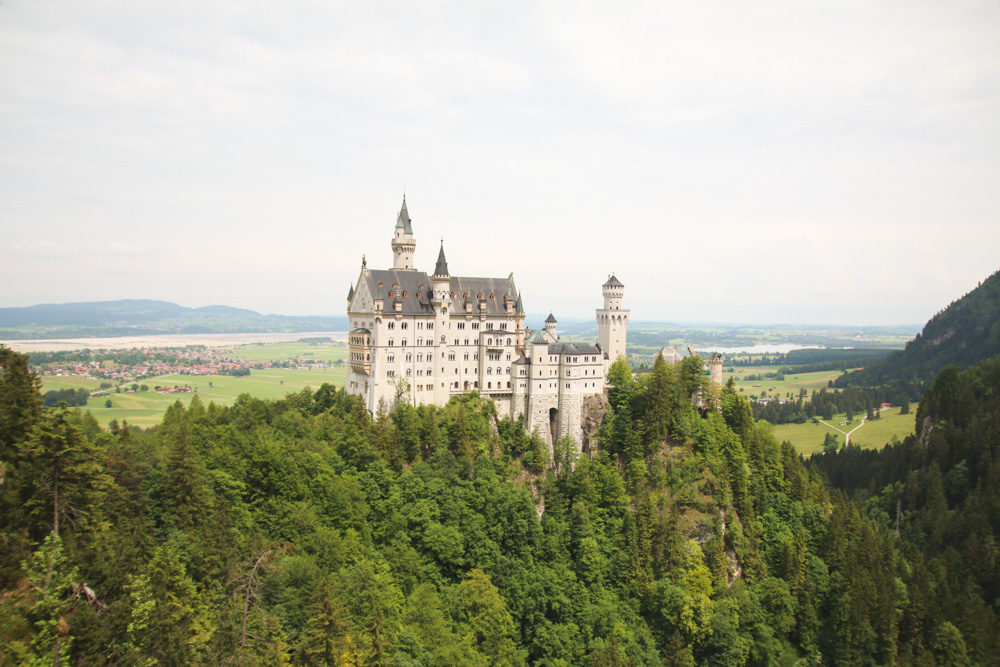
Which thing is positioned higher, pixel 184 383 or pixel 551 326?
pixel 551 326

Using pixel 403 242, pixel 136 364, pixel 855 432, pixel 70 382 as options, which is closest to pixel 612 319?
pixel 403 242

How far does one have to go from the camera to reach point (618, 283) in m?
81.2

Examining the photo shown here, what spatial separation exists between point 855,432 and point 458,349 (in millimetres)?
114788

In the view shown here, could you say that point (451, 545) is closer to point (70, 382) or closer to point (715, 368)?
point (715, 368)

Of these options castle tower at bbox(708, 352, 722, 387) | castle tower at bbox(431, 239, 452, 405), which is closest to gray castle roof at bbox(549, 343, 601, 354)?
castle tower at bbox(431, 239, 452, 405)

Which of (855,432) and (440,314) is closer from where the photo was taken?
(440,314)

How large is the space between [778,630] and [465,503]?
32890mm

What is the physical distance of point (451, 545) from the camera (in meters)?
59.8

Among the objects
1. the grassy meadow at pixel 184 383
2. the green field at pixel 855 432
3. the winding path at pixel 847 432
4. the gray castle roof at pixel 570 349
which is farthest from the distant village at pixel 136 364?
the winding path at pixel 847 432

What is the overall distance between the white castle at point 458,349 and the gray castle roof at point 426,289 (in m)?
0.11

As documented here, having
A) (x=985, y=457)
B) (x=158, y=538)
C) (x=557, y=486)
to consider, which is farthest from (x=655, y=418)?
(x=985, y=457)

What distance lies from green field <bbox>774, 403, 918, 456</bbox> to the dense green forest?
53655 mm

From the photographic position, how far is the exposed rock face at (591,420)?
7606 cm

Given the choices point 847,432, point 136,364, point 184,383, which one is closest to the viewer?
point 184,383
